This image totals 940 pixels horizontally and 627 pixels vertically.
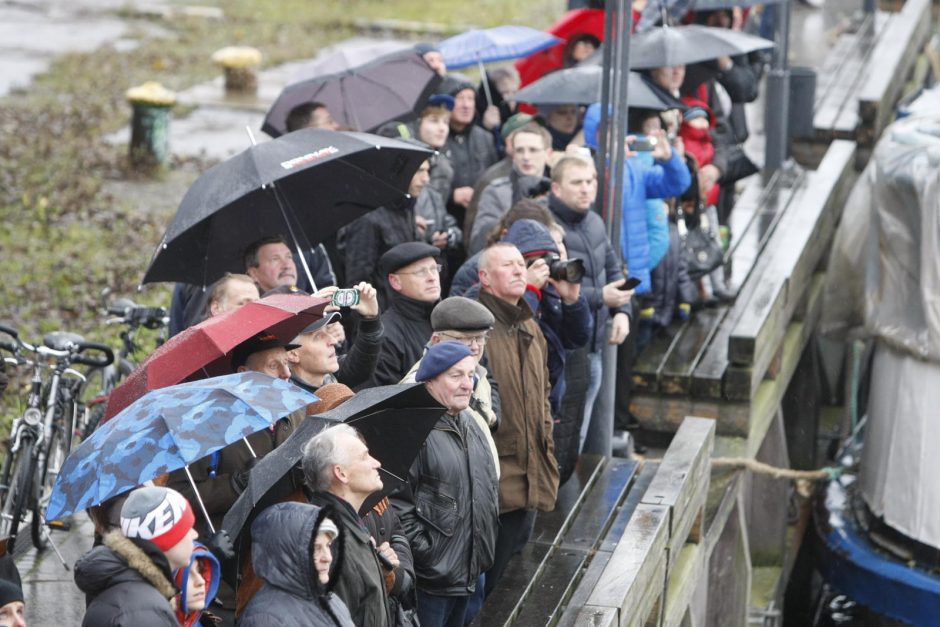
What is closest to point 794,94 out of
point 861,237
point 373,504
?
point 861,237

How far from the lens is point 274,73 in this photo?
24.4 m

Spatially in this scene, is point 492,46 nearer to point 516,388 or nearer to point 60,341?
point 60,341

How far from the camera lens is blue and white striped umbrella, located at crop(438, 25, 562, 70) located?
39.7 feet

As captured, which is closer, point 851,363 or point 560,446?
point 560,446

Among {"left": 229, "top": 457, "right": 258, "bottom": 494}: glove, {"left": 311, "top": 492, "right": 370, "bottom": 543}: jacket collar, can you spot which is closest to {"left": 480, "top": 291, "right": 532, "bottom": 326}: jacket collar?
{"left": 229, "top": 457, "right": 258, "bottom": 494}: glove

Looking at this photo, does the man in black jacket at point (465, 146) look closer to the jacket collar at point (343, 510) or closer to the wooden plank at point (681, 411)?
the wooden plank at point (681, 411)

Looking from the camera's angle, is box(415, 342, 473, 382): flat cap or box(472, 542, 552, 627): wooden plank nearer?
box(415, 342, 473, 382): flat cap

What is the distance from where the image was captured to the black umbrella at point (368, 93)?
1074cm

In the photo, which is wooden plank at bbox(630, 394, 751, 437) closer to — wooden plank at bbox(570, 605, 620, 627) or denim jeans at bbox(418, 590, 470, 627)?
wooden plank at bbox(570, 605, 620, 627)

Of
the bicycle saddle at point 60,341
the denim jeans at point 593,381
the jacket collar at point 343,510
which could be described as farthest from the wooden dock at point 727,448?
the bicycle saddle at point 60,341

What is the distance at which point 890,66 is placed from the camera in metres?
20.0

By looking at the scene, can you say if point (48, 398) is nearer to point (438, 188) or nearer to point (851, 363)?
point (438, 188)

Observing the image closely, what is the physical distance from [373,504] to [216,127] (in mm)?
15413

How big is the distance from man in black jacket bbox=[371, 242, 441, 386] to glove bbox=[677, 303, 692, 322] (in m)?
4.51
